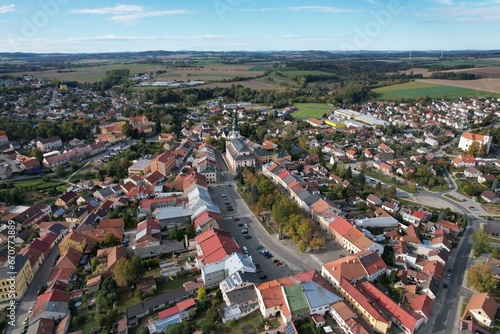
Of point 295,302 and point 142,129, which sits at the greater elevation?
point 142,129

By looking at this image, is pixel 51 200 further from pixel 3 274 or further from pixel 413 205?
pixel 413 205

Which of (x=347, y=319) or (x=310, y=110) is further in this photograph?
(x=310, y=110)

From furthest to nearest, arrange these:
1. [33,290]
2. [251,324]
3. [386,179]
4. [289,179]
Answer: [386,179] < [289,179] < [33,290] < [251,324]

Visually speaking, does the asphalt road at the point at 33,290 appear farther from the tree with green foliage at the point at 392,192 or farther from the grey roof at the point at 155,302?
the tree with green foliage at the point at 392,192

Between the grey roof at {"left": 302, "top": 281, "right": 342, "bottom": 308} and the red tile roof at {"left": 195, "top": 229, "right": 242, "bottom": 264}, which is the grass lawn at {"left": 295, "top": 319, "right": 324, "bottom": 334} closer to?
the grey roof at {"left": 302, "top": 281, "right": 342, "bottom": 308}

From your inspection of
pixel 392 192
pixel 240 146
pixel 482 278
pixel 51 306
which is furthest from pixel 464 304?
pixel 240 146

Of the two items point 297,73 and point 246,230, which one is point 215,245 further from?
point 297,73

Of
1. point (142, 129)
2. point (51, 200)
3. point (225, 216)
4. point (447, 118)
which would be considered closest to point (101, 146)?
point (142, 129)

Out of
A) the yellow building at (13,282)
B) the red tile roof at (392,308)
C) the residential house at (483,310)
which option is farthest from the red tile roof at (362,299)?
the yellow building at (13,282)
